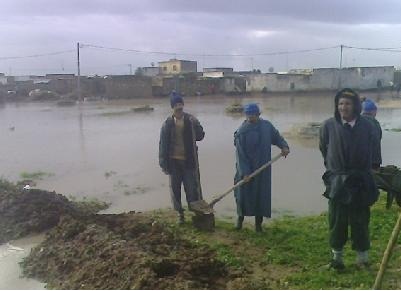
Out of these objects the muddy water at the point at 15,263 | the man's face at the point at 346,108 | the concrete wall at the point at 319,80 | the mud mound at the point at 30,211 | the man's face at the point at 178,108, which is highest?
the concrete wall at the point at 319,80

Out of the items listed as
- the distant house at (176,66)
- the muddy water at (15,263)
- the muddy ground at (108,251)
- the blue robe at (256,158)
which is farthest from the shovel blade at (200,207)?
the distant house at (176,66)

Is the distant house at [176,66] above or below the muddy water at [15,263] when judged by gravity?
above

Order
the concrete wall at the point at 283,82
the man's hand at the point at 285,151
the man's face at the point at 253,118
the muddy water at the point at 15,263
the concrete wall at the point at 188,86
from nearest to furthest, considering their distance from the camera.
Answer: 1. the muddy water at the point at 15,263
2. the man's hand at the point at 285,151
3. the man's face at the point at 253,118
4. the concrete wall at the point at 188,86
5. the concrete wall at the point at 283,82

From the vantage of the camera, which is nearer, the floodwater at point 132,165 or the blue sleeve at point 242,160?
the blue sleeve at point 242,160

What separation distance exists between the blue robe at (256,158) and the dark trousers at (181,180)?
739 mm

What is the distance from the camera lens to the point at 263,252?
546 cm

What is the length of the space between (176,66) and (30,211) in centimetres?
6435

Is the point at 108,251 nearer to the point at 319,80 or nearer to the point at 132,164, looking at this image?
the point at 132,164

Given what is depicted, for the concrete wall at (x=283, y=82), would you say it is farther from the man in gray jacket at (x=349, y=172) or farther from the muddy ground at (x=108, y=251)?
the man in gray jacket at (x=349, y=172)

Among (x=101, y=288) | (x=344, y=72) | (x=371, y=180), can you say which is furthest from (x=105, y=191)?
(x=344, y=72)

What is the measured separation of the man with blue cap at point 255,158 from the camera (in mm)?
6195

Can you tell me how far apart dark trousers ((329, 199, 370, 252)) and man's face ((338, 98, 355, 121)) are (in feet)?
2.63

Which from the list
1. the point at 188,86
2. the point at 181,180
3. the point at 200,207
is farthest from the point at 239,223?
the point at 188,86

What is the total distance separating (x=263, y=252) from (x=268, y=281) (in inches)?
39.6
